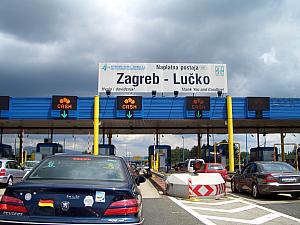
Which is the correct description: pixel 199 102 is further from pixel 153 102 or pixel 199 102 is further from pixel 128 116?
pixel 128 116

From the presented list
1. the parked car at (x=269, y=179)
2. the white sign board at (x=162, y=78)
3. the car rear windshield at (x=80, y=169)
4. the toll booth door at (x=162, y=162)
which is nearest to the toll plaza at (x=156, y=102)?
the white sign board at (x=162, y=78)

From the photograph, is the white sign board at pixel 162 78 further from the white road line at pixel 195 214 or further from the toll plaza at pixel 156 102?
the white road line at pixel 195 214

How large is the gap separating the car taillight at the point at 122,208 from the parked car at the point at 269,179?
30.9 feet

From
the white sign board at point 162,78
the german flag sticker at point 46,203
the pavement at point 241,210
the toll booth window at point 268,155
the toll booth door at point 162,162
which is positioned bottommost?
the pavement at point 241,210

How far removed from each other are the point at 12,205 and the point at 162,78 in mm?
25381

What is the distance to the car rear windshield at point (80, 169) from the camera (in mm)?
5422

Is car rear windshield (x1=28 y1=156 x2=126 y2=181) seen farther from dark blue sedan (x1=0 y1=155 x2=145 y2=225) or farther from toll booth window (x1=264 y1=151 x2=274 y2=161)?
toll booth window (x1=264 y1=151 x2=274 y2=161)

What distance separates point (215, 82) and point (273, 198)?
1692cm

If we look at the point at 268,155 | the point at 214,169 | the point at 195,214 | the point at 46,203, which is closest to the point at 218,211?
the point at 195,214

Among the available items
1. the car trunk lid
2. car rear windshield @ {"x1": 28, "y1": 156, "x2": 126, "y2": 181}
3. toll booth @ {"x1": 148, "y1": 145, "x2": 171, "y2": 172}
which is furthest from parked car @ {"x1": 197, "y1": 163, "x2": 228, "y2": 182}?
the car trunk lid

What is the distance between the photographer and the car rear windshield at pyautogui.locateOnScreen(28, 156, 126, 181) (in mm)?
5422

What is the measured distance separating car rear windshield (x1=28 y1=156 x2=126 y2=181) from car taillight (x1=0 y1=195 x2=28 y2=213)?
69cm

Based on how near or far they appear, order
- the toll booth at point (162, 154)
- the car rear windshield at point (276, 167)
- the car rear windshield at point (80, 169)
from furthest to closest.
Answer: the toll booth at point (162, 154), the car rear windshield at point (276, 167), the car rear windshield at point (80, 169)

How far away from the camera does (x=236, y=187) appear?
16.6 metres
